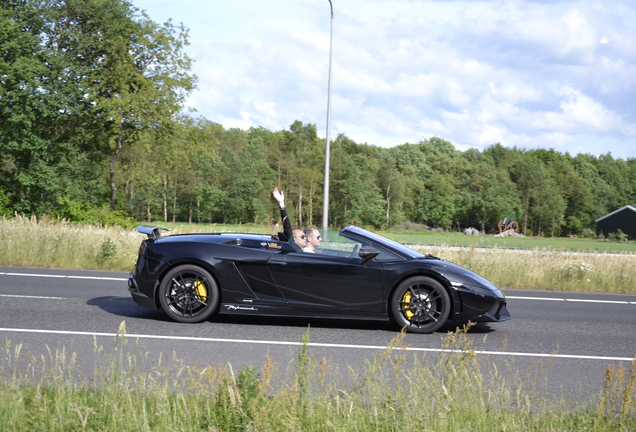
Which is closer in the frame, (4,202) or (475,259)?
(475,259)

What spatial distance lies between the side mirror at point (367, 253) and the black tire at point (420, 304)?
49cm

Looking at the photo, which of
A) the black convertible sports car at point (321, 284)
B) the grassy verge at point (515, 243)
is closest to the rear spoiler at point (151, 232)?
the black convertible sports car at point (321, 284)

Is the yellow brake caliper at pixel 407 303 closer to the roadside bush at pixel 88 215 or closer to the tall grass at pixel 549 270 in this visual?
the tall grass at pixel 549 270

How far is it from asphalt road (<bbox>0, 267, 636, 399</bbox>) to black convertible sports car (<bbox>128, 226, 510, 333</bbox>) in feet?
0.84

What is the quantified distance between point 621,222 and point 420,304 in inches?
3507

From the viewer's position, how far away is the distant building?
84.5 m

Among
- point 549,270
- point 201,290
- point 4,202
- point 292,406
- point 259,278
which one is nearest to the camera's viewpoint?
point 292,406

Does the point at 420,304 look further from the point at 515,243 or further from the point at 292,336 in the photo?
the point at 515,243

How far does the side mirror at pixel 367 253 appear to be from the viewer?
7.85 m

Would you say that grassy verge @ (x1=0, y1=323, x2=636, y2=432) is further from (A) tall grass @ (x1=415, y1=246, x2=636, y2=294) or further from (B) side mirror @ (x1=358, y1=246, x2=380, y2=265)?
(A) tall grass @ (x1=415, y1=246, x2=636, y2=294)

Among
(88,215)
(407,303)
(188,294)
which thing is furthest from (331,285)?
(88,215)

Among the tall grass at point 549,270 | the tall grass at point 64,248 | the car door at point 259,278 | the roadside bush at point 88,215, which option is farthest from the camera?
the roadside bush at point 88,215

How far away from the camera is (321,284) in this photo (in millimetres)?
7895

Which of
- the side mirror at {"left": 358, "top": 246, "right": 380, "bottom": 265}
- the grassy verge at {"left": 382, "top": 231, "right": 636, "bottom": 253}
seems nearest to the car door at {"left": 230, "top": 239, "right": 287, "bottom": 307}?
the side mirror at {"left": 358, "top": 246, "right": 380, "bottom": 265}
